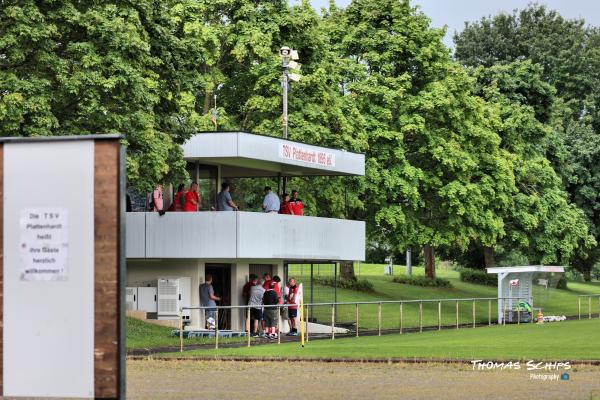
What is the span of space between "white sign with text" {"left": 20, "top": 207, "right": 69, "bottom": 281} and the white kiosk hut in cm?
3982

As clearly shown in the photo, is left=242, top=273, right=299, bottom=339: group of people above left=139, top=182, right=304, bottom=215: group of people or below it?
below

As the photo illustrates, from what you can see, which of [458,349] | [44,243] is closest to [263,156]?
[458,349]

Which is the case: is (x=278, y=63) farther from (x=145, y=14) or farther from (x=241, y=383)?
(x=241, y=383)

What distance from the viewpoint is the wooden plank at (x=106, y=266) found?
12.6m

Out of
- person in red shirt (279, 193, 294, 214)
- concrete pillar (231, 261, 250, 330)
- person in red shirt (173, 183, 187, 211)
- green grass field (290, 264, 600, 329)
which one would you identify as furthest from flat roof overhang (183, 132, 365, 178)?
green grass field (290, 264, 600, 329)

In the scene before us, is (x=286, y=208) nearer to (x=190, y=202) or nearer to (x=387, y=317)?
(x=190, y=202)

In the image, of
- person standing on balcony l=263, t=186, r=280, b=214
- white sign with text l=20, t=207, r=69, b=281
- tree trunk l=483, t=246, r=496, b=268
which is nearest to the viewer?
white sign with text l=20, t=207, r=69, b=281

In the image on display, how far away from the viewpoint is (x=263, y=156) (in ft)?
134

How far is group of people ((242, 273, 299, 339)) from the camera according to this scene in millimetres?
36531

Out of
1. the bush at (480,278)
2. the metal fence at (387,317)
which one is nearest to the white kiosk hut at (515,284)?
the metal fence at (387,317)

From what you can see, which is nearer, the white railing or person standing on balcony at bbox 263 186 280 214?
the white railing

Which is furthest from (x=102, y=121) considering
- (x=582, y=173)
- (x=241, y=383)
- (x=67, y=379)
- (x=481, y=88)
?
(x=582, y=173)

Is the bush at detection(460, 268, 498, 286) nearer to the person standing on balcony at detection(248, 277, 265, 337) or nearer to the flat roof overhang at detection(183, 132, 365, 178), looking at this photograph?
the flat roof overhang at detection(183, 132, 365, 178)

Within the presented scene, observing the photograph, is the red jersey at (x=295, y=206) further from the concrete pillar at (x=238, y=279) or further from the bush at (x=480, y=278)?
the bush at (x=480, y=278)
